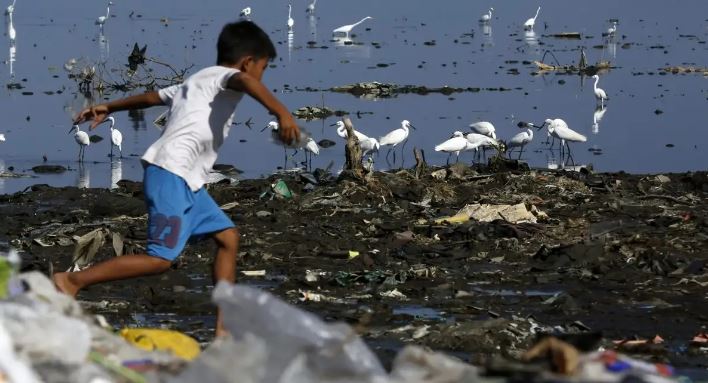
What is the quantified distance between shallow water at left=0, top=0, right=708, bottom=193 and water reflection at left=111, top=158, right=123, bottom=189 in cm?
6

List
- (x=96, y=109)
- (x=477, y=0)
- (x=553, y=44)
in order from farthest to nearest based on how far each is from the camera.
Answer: (x=477, y=0) → (x=553, y=44) → (x=96, y=109)

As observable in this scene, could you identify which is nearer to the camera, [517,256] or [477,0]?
[517,256]

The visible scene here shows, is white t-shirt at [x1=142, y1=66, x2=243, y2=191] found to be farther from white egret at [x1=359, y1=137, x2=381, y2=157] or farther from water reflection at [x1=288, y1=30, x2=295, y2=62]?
water reflection at [x1=288, y1=30, x2=295, y2=62]

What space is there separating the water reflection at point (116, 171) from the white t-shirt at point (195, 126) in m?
8.90

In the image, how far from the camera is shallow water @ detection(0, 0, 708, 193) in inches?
738

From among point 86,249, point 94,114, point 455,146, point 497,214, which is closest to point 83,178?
point 455,146

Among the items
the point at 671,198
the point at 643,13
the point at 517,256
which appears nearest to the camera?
the point at 517,256

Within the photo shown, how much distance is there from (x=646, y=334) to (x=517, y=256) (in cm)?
230

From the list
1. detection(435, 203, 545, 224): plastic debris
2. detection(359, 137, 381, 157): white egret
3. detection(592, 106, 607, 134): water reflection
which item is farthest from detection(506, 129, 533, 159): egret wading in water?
detection(435, 203, 545, 224): plastic debris

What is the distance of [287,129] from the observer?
6184 mm

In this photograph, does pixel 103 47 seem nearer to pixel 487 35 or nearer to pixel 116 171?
pixel 487 35

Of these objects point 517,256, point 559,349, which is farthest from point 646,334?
point 559,349

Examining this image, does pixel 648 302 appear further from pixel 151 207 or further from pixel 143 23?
pixel 143 23

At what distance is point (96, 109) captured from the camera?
7.28 metres
